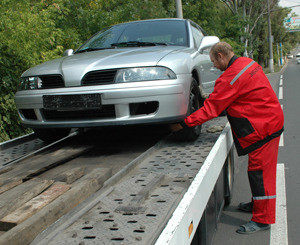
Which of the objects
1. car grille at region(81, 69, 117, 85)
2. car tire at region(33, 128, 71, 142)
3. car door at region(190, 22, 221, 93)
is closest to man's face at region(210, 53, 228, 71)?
car door at region(190, 22, 221, 93)

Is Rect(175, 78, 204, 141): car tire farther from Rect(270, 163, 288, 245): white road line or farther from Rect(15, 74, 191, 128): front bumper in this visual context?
Rect(270, 163, 288, 245): white road line

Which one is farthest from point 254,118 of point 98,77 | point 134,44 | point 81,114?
point 134,44

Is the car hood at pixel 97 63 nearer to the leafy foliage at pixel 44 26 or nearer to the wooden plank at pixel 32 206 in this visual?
the wooden plank at pixel 32 206

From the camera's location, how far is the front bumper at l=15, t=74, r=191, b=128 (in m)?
3.38

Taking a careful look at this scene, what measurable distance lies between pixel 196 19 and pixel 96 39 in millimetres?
14111

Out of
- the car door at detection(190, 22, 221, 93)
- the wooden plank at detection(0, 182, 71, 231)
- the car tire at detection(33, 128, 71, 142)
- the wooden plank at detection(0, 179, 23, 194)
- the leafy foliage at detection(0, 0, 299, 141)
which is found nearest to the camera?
the wooden plank at detection(0, 182, 71, 231)

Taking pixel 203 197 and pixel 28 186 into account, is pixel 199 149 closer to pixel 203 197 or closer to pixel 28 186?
pixel 203 197

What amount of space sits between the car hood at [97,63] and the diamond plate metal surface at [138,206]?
0.94 m

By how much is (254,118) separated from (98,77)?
4.81 ft

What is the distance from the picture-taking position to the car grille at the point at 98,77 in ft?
11.4

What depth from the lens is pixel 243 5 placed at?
3222 cm

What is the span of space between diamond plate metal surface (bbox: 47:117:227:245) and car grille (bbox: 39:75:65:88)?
115cm

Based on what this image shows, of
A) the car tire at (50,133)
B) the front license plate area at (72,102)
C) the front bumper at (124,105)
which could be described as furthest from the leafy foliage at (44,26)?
the front license plate area at (72,102)

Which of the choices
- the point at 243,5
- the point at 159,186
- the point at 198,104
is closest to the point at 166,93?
the point at 198,104
